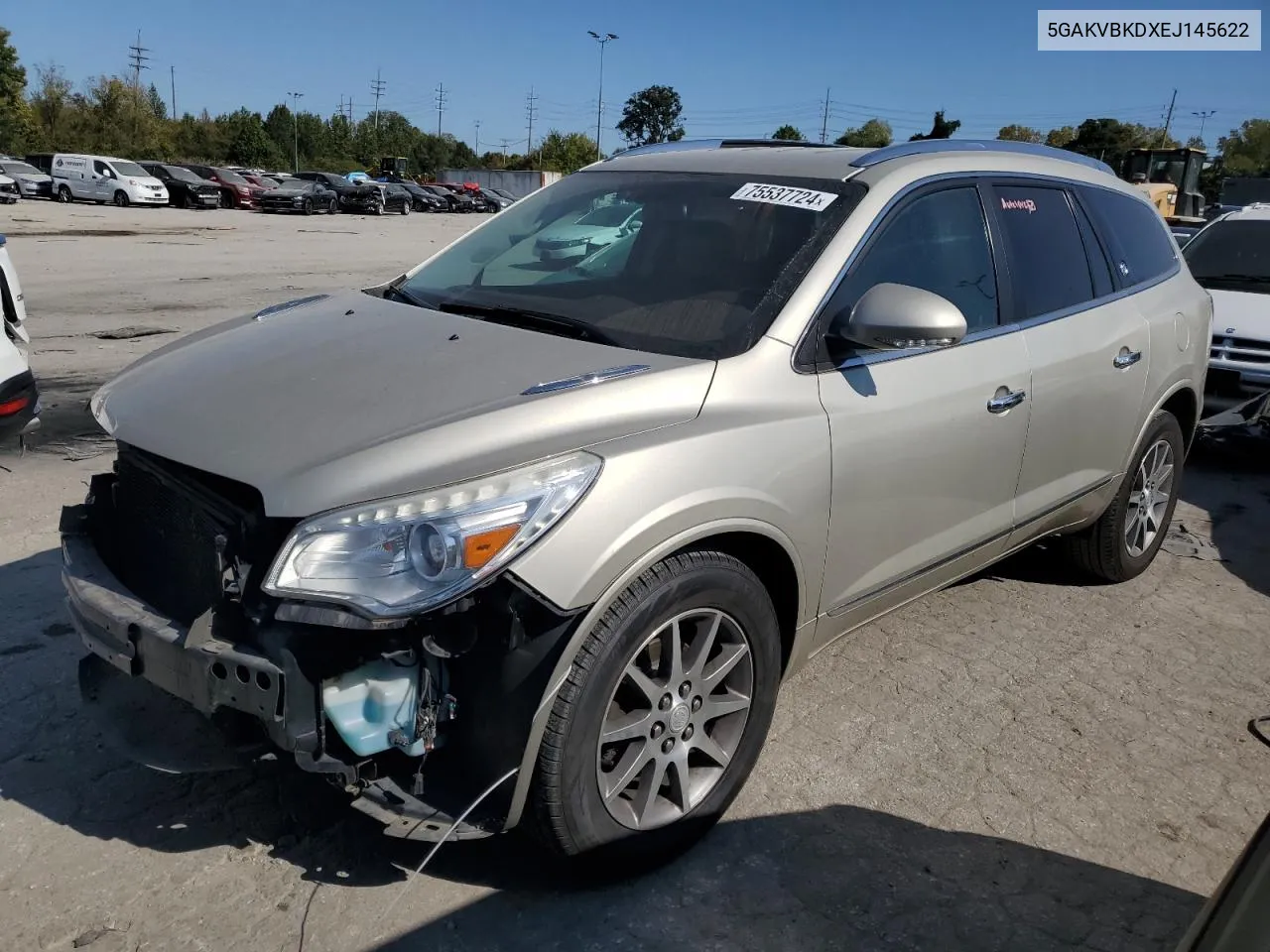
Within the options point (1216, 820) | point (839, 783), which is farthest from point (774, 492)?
point (1216, 820)

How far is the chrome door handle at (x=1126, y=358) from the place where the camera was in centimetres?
428

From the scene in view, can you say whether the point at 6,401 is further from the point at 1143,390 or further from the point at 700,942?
the point at 1143,390

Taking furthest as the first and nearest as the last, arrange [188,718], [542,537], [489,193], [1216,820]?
[489,193], [1216,820], [188,718], [542,537]

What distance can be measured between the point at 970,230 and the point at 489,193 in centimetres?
5628

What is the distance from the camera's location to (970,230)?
370 centimetres

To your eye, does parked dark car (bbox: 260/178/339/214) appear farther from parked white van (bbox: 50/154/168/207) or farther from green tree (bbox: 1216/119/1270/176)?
green tree (bbox: 1216/119/1270/176)

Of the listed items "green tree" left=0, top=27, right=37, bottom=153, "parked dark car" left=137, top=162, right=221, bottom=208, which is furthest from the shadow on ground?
"green tree" left=0, top=27, right=37, bottom=153

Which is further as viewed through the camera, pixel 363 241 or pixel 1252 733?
pixel 363 241

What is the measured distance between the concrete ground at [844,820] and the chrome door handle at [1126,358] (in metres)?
1.14

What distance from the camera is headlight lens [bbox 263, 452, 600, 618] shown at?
7.32 feet

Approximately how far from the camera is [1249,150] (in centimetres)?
7856

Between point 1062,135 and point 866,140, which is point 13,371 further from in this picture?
point 1062,135

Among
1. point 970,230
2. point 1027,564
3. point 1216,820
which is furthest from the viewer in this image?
point 1027,564

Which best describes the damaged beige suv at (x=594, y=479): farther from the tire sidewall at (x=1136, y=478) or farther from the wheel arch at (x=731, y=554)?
the tire sidewall at (x=1136, y=478)
